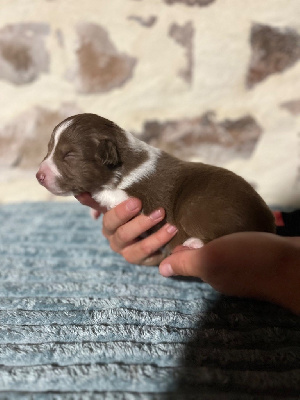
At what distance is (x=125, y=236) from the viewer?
1764mm

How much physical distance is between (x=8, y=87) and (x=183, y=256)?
2.23 metres

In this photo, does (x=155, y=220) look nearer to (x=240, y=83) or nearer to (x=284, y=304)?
(x=284, y=304)

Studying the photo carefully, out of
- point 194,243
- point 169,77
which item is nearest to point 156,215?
point 194,243

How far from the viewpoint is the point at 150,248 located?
1708mm

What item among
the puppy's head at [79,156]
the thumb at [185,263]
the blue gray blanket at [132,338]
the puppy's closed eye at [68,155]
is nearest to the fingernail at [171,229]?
the thumb at [185,263]

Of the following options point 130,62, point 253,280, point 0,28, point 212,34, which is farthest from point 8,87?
point 253,280

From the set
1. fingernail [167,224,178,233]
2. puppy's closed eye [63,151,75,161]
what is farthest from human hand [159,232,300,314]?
puppy's closed eye [63,151,75,161]

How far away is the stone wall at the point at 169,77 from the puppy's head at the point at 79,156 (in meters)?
1.37

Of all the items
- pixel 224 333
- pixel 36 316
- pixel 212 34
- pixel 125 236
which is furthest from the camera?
pixel 212 34

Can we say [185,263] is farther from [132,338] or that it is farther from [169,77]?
[169,77]

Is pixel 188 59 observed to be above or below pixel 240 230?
above

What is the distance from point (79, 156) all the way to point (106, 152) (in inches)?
4.6

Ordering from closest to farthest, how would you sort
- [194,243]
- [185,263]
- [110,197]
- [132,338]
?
1. [132,338]
2. [185,263]
3. [194,243]
4. [110,197]

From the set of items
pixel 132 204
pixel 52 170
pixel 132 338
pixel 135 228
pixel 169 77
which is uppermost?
pixel 169 77
